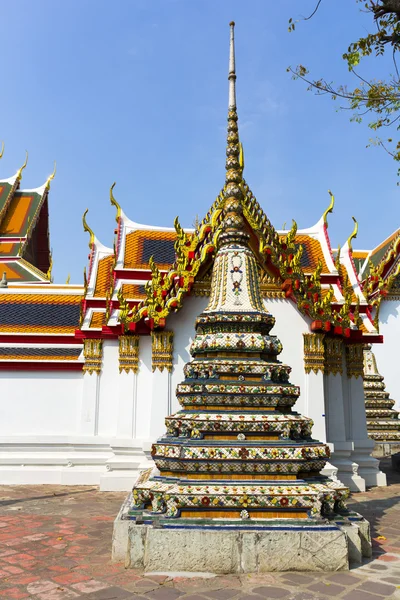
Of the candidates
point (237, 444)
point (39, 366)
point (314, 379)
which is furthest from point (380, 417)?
point (237, 444)

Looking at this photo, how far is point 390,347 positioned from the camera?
1967 cm

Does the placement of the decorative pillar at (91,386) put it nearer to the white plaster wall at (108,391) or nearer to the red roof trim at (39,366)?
the white plaster wall at (108,391)

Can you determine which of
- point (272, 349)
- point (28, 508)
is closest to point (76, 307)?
point (28, 508)

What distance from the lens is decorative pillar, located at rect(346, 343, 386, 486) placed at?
10578mm

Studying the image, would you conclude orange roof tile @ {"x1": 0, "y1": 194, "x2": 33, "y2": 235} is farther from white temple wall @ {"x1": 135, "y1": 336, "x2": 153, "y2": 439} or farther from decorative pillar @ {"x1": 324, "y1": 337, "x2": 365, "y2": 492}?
decorative pillar @ {"x1": 324, "y1": 337, "x2": 365, "y2": 492}

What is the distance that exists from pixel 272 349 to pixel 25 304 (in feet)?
30.1

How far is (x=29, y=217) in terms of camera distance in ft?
84.8

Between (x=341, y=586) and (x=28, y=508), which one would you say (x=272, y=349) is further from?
(x=28, y=508)

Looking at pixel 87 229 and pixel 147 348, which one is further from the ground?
pixel 87 229

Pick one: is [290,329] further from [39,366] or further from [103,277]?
[39,366]

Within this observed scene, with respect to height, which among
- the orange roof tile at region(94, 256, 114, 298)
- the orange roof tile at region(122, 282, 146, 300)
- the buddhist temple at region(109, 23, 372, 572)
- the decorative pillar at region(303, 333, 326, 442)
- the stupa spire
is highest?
the stupa spire

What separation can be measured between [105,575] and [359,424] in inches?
296

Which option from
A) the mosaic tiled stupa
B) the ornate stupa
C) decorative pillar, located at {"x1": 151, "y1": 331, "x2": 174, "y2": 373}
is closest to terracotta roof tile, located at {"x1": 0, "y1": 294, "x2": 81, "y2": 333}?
decorative pillar, located at {"x1": 151, "y1": 331, "x2": 174, "y2": 373}

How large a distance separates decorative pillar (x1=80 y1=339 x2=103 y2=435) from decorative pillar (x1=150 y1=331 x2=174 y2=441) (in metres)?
1.53
